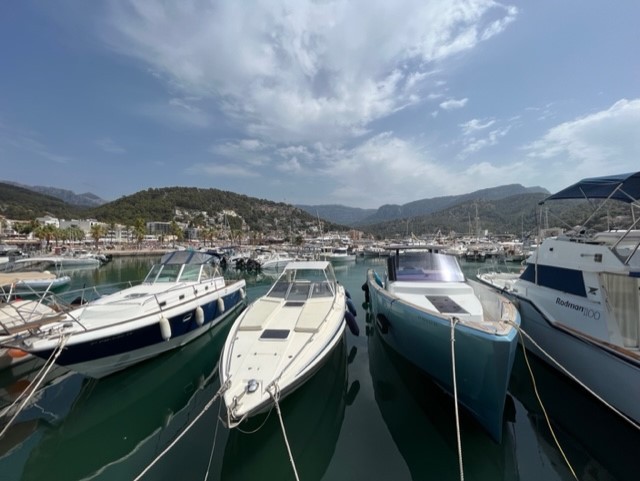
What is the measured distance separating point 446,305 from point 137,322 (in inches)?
320

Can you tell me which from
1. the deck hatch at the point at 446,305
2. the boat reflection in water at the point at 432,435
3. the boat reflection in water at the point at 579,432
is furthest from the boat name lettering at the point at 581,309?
the boat reflection in water at the point at 432,435

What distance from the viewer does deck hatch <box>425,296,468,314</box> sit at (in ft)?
23.8

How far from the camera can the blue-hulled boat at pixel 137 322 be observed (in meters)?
6.87

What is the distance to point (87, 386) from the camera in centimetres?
791

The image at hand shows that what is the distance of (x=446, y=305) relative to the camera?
7660mm

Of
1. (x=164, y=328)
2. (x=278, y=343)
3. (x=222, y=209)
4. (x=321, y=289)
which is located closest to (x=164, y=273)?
(x=164, y=328)

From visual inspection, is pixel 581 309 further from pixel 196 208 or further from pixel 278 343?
pixel 196 208

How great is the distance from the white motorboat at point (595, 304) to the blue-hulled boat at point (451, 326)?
2.88 feet

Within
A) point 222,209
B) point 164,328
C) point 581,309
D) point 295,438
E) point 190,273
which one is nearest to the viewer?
point 295,438

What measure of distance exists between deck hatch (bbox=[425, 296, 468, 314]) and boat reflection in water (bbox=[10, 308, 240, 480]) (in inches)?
229

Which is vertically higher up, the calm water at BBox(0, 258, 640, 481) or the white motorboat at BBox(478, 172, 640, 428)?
the white motorboat at BBox(478, 172, 640, 428)

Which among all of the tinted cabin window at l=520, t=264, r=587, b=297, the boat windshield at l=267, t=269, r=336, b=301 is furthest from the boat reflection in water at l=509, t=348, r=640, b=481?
the boat windshield at l=267, t=269, r=336, b=301

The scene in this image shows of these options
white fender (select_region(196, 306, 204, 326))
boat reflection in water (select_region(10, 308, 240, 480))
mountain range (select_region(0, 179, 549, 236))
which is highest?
mountain range (select_region(0, 179, 549, 236))

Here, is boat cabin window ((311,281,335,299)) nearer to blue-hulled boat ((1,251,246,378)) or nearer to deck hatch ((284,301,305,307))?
deck hatch ((284,301,305,307))
